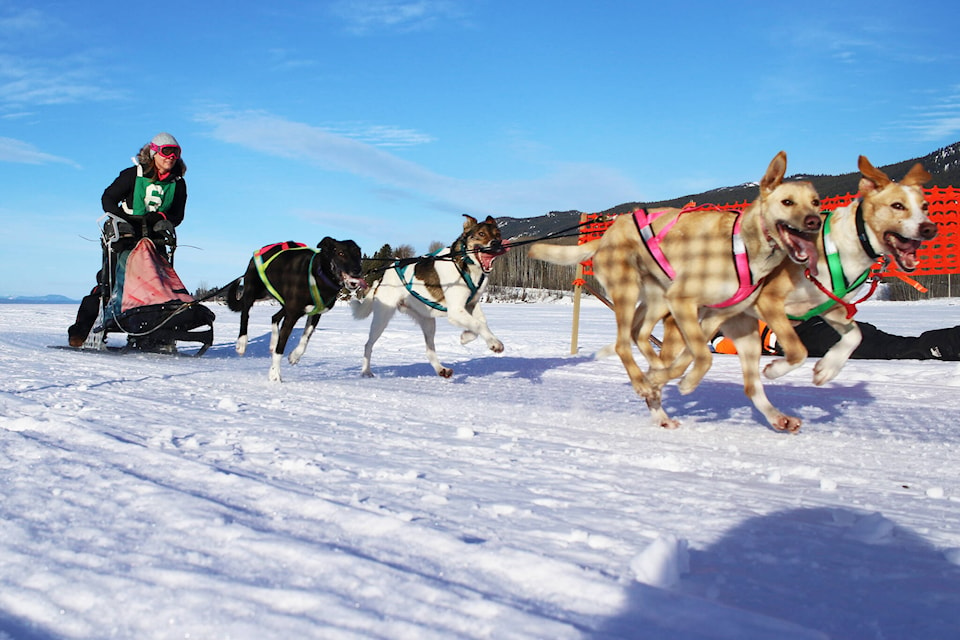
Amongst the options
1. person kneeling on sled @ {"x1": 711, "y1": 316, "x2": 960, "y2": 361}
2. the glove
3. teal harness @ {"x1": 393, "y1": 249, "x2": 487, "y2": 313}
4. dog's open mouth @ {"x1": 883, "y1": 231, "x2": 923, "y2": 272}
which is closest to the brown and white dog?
dog's open mouth @ {"x1": 883, "y1": 231, "x2": 923, "y2": 272}

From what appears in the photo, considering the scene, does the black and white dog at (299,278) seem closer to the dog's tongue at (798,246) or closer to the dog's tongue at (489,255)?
the dog's tongue at (489,255)

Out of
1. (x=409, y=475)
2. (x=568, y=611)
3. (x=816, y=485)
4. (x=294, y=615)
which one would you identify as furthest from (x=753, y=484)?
(x=294, y=615)

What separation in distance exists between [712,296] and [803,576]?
8.66ft

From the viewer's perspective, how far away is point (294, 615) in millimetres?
1396

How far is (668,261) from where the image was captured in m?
4.51

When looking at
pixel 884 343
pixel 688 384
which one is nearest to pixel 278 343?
pixel 688 384

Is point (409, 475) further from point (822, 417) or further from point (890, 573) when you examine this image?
point (822, 417)

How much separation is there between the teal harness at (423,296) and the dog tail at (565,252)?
167cm

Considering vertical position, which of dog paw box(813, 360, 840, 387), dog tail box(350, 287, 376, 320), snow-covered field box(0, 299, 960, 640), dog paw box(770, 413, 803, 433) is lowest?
snow-covered field box(0, 299, 960, 640)

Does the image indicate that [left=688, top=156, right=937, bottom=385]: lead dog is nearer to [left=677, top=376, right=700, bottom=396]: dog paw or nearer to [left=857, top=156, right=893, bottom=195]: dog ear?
[left=857, top=156, right=893, bottom=195]: dog ear

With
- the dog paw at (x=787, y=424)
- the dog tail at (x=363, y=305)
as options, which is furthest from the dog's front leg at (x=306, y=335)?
the dog paw at (x=787, y=424)

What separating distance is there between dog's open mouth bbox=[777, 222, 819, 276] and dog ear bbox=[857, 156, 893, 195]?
64 cm

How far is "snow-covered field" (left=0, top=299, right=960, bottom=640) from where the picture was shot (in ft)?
4.73

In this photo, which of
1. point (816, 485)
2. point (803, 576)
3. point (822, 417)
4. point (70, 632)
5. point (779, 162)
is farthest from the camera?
point (822, 417)
